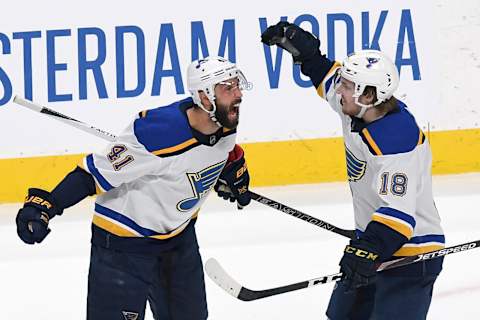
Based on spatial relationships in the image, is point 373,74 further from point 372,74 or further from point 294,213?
point 294,213

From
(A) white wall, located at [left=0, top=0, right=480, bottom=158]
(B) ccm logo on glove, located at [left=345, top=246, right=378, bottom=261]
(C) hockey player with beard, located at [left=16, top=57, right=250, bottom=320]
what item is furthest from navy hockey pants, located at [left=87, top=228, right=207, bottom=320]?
(A) white wall, located at [left=0, top=0, right=480, bottom=158]

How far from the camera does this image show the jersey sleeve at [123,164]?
3080mm

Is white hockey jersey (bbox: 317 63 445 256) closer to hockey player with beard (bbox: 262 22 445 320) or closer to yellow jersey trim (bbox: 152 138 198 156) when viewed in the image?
hockey player with beard (bbox: 262 22 445 320)

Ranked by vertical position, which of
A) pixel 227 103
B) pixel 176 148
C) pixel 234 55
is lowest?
pixel 234 55

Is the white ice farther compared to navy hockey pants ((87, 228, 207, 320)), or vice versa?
the white ice

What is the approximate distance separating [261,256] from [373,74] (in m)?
1.58

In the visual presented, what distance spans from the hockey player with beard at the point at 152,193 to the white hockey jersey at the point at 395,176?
1.20 feet

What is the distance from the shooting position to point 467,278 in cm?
419

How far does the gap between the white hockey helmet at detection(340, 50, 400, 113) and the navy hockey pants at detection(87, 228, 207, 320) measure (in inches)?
28.1

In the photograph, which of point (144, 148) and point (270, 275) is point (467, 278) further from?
point (144, 148)

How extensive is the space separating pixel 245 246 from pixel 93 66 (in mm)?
1147

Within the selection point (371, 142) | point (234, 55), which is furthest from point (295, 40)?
point (234, 55)

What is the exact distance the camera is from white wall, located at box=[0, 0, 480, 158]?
5020 mm

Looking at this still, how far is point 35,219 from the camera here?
9.81ft
